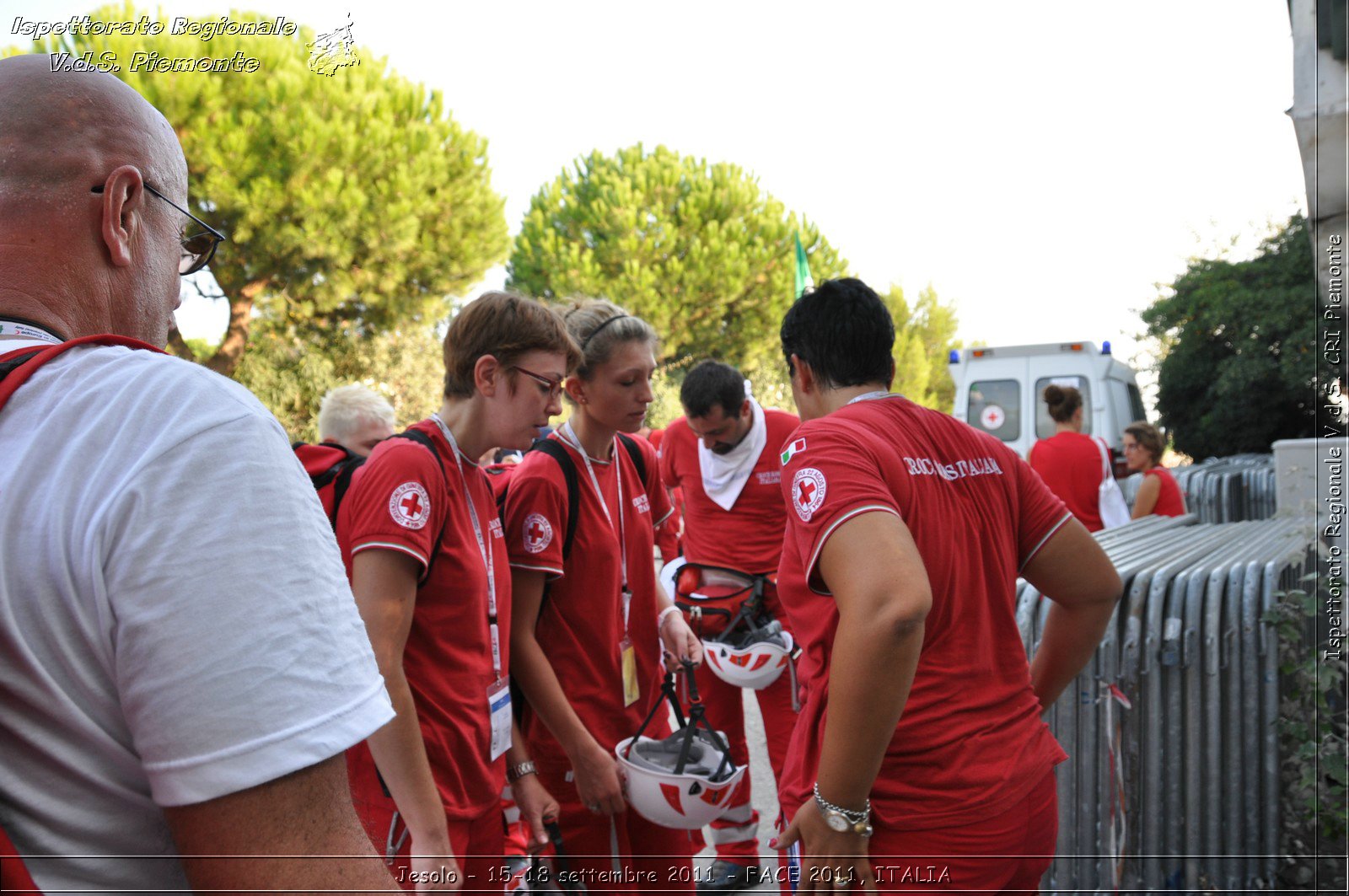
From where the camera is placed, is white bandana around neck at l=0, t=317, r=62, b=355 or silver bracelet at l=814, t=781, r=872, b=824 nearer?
white bandana around neck at l=0, t=317, r=62, b=355

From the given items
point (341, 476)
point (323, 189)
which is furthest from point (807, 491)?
point (323, 189)

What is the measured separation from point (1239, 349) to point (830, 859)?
65.7 feet

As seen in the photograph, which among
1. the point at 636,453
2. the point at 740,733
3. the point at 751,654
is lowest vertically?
the point at 740,733

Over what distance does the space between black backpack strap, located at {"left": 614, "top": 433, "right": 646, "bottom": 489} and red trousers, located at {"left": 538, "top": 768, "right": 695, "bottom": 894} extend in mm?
1175

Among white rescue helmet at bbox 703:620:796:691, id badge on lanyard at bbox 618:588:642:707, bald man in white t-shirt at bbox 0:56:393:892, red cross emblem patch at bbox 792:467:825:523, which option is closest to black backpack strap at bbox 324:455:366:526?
id badge on lanyard at bbox 618:588:642:707

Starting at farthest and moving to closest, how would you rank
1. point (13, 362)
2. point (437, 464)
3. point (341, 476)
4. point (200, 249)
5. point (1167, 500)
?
point (1167, 500), point (341, 476), point (437, 464), point (200, 249), point (13, 362)

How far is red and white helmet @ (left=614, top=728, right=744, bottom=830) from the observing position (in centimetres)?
272

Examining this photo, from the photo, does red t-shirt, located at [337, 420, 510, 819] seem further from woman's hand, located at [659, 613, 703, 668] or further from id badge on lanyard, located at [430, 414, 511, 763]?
woman's hand, located at [659, 613, 703, 668]

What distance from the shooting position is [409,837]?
2340 millimetres

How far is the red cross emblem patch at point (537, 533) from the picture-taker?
9.37ft

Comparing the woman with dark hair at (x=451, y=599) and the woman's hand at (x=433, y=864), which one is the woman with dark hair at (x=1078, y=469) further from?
the woman's hand at (x=433, y=864)

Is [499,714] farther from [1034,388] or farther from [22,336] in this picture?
[1034,388]

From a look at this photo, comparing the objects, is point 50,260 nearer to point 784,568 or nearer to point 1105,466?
point 784,568

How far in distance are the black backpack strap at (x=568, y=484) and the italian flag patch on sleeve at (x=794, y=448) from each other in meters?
1.08
